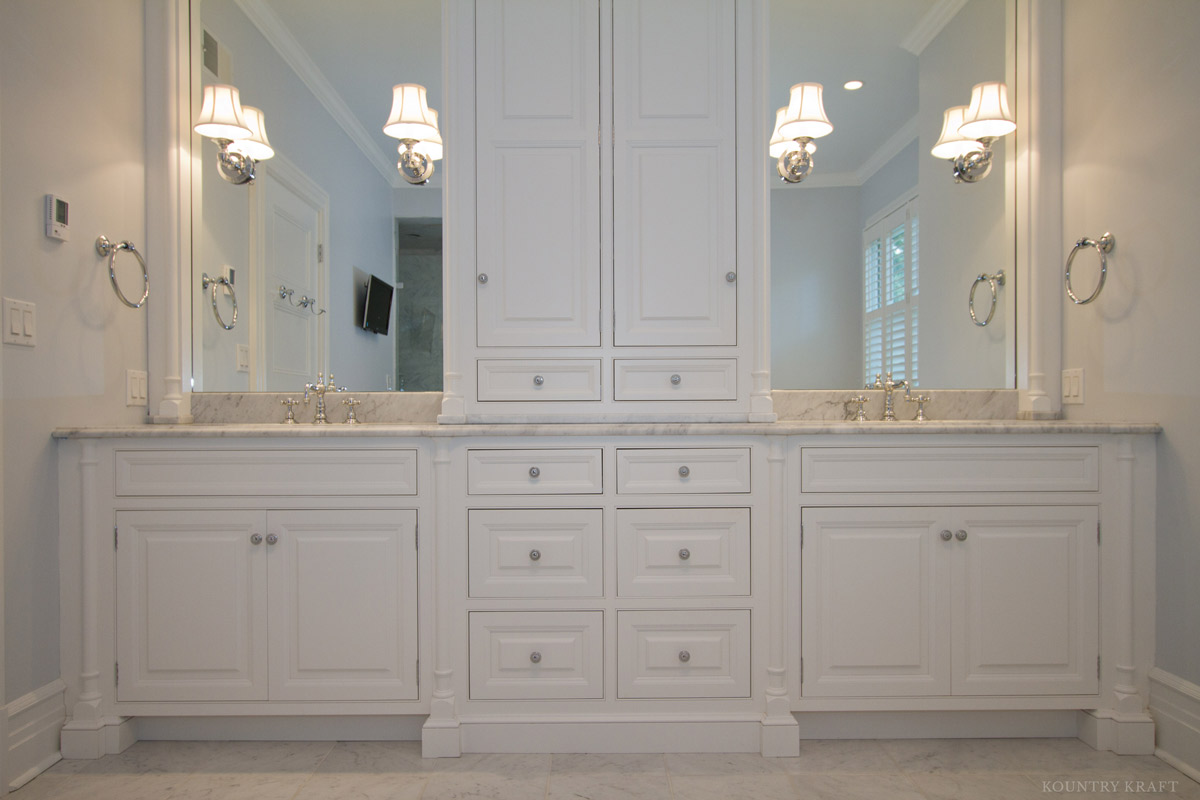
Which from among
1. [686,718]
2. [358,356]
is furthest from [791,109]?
[686,718]

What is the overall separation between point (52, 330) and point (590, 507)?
160 centimetres

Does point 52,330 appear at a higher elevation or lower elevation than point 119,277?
lower

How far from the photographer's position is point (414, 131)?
7.67 feet

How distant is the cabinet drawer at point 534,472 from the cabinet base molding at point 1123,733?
5.28 feet

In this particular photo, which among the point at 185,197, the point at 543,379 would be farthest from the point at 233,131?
the point at 543,379

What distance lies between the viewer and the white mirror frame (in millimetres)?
2256

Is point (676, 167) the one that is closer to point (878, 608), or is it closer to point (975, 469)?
point (975, 469)

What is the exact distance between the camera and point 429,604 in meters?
1.96

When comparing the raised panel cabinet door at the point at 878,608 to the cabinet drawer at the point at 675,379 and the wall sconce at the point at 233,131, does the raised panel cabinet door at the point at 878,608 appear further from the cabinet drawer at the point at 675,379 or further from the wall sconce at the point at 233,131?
the wall sconce at the point at 233,131

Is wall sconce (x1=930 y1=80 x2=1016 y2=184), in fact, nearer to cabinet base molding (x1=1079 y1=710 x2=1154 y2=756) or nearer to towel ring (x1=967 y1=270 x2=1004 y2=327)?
towel ring (x1=967 y1=270 x2=1004 y2=327)

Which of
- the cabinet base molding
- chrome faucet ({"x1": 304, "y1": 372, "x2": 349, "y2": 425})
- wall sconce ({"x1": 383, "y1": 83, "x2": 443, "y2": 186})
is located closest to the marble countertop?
chrome faucet ({"x1": 304, "y1": 372, "x2": 349, "y2": 425})

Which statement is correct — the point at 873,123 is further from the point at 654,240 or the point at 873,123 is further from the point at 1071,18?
the point at 654,240

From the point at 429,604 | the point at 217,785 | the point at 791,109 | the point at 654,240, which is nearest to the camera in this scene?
the point at 217,785

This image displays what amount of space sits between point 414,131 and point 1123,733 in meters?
2.88
